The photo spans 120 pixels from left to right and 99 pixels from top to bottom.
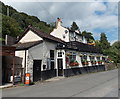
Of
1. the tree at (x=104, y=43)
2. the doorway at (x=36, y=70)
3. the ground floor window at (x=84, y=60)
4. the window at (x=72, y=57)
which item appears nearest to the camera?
the doorway at (x=36, y=70)

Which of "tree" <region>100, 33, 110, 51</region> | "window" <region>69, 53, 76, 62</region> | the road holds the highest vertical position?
"tree" <region>100, 33, 110, 51</region>

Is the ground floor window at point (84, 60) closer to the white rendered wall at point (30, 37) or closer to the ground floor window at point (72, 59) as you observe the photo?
the ground floor window at point (72, 59)

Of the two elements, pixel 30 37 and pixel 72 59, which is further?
pixel 72 59

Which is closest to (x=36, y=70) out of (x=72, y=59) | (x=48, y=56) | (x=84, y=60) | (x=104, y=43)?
(x=48, y=56)

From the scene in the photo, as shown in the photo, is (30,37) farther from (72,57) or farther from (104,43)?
(104,43)

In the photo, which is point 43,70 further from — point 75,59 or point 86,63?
point 86,63

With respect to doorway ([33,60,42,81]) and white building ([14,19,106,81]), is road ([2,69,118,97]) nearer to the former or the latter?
doorway ([33,60,42,81])

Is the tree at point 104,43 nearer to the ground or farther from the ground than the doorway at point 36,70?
farther from the ground

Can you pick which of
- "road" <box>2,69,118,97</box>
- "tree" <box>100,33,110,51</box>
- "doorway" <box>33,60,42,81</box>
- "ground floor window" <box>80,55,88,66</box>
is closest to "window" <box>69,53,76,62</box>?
"ground floor window" <box>80,55,88,66</box>

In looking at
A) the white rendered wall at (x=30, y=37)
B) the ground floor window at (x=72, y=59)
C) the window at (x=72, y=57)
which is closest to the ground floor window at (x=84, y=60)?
the ground floor window at (x=72, y=59)

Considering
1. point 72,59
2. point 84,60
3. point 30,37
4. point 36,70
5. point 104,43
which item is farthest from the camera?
point 104,43

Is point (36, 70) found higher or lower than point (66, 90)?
higher

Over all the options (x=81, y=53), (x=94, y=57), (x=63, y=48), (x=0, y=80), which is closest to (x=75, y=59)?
(x=81, y=53)

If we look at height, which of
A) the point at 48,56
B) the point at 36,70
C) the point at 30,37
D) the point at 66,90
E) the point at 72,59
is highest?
the point at 30,37
